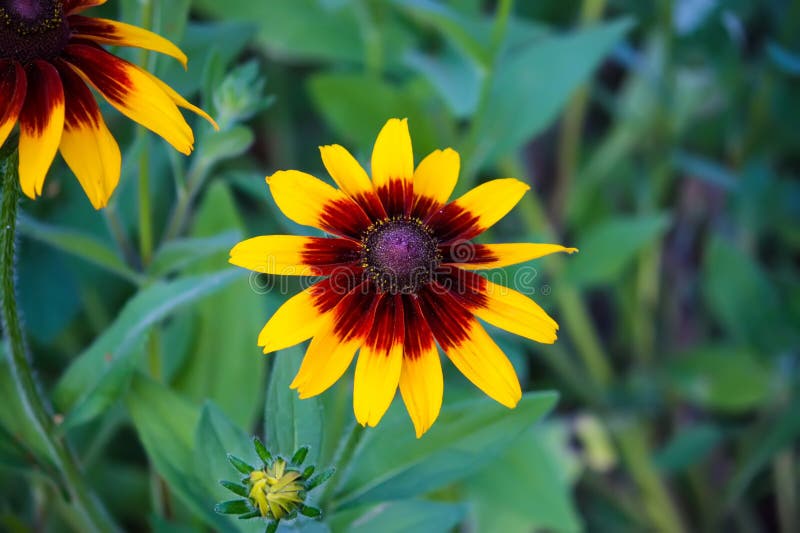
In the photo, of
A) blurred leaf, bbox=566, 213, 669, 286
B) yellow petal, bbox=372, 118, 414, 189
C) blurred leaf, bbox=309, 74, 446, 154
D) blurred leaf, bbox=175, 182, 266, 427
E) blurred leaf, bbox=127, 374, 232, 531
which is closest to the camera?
yellow petal, bbox=372, 118, 414, 189

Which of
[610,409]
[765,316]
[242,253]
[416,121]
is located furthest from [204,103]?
[765,316]

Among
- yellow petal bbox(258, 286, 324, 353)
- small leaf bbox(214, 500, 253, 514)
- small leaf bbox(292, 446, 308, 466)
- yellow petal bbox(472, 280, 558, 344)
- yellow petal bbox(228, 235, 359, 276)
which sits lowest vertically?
small leaf bbox(214, 500, 253, 514)

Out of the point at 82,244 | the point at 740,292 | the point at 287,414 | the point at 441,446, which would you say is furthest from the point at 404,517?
the point at 740,292

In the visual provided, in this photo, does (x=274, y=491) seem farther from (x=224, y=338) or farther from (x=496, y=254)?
(x=224, y=338)

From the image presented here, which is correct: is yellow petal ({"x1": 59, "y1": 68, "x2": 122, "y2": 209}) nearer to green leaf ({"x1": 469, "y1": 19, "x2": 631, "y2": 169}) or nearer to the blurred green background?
the blurred green background

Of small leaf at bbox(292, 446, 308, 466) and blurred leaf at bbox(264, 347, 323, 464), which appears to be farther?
blurred leaf at bbox(264, 347, 323, 464)

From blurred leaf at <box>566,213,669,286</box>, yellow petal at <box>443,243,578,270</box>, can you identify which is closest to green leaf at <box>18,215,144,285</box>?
yellow petal at <box>443,243,578,270</box>

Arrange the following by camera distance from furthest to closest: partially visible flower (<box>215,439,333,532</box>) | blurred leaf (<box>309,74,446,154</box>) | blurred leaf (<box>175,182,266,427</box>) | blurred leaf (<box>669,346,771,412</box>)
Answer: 1. blurred leaf (<box>669,346,771,412</box>)
2. blurred leaf (<box>309,74,446,154</box>)
3. blurred leaf (<box>175,182,266,427</box>)
4. partially visible flower (<box>215,439,333,532</box>)

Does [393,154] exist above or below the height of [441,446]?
above
